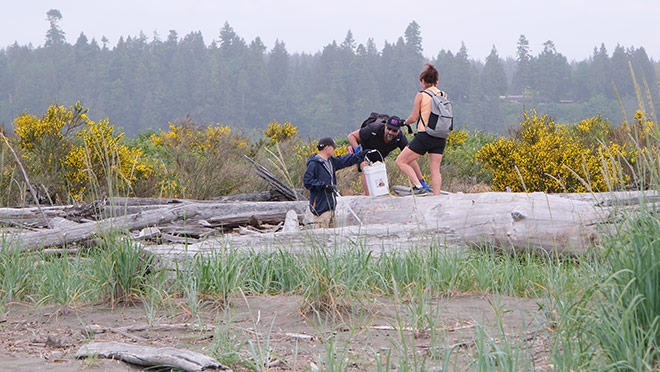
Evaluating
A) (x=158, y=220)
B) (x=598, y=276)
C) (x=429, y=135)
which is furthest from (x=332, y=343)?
(x=429, y=135)

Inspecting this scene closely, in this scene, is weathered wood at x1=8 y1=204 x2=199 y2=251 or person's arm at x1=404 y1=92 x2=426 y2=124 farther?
person's arm at x1=404 y1=92 x2=426 y2=124

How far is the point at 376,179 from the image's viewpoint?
24.9ft

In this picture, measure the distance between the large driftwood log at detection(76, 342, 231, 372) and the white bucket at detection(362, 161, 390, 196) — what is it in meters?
4.51

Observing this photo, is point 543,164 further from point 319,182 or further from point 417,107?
point 319,182

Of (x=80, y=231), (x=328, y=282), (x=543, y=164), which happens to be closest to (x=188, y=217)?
(x=80, y=231)

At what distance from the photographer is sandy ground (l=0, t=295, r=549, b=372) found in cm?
319

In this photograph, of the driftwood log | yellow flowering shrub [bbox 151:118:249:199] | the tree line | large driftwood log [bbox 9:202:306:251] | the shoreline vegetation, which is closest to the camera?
the shoreline vegetation

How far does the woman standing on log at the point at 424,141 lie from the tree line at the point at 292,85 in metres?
73.8

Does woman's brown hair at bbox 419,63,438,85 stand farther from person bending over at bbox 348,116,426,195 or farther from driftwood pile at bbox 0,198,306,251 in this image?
driftwood pile at bbox 0,198,306,251

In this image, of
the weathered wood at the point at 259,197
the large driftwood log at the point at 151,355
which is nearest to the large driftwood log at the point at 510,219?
the large driftwood log at the point at 151,355

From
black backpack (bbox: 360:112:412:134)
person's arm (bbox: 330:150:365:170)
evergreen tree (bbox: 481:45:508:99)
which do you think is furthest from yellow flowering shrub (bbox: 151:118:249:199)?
evergreen tree (bbox: 481:45:508:99)

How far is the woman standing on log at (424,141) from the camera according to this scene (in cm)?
828

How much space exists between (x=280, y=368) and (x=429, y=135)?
18.3 feet

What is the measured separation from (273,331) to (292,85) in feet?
336
